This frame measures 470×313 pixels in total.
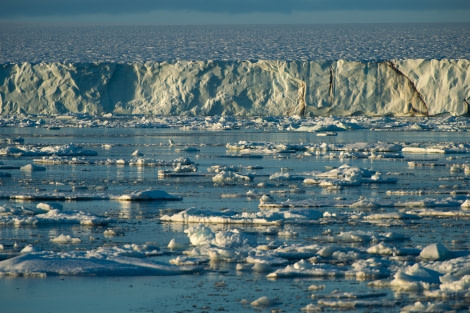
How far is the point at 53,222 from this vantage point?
9.23 metres

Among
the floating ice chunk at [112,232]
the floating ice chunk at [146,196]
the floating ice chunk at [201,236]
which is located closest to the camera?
the floating ice chunk at [201,236]

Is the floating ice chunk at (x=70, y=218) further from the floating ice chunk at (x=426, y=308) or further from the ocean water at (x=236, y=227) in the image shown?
the floating ice chunk at (x=426, y=308)

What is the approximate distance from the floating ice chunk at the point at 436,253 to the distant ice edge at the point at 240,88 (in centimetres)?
1929

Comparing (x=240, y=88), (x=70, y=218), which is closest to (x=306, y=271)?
(x=70, y=218)

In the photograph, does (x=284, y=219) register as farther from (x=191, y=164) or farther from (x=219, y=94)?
(x=219, y=94)

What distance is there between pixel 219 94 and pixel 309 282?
21865 millimetres

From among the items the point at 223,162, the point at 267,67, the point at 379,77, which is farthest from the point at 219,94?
the point at 223,162

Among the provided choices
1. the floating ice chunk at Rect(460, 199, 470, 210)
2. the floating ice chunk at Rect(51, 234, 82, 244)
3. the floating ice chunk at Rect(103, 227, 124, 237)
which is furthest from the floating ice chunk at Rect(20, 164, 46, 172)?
the floating ice chunk at Rect(460, 199, 470, 210)

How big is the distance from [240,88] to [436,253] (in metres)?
21.1

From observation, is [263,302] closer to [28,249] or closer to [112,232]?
[28,249]

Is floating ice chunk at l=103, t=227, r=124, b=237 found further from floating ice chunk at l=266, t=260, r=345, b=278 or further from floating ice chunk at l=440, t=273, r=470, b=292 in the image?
floating ice chunk at l=440, t=273, r=470, b=292

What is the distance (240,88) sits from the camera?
28172mm

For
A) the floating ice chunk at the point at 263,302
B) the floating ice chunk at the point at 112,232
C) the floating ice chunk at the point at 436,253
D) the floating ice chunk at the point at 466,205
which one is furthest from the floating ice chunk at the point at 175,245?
the floating ice chunk at the point at 466,205

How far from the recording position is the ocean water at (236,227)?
6207 millimetres
